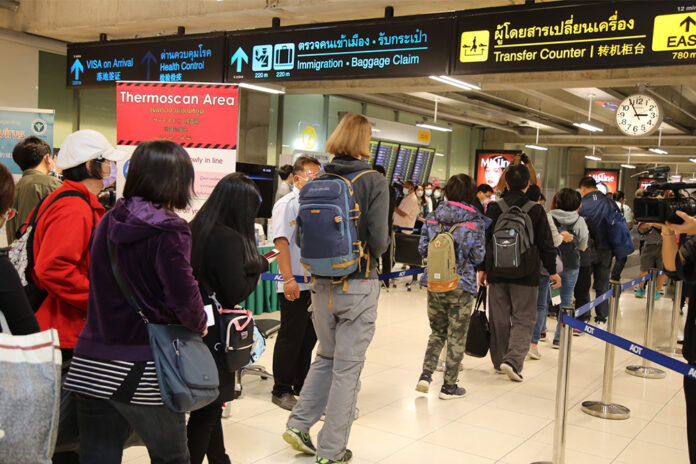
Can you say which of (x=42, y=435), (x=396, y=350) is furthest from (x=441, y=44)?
(x=42, y=435)

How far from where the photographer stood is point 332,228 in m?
3.32

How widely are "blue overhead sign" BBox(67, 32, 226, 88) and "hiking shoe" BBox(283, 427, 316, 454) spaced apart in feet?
13.8

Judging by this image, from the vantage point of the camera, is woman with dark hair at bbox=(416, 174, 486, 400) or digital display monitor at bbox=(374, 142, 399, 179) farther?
digital display monitor at bbox=(374, 142, 399, 179)

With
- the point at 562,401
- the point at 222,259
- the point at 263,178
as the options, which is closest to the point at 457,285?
the point at 562,401

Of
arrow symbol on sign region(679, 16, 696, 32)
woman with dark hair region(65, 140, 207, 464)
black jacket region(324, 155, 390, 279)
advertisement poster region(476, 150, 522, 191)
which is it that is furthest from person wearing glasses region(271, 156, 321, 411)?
advertisement poster region(476, 150, 522, 191)

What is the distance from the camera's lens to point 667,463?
3969mm

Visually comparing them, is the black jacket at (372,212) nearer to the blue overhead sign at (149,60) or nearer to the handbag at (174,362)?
the handbag at (174,362)

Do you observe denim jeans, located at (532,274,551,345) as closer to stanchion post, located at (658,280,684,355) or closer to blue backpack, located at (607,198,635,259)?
stanchion post, located at (658,280,684,355)

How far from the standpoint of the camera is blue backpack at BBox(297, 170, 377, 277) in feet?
10.9

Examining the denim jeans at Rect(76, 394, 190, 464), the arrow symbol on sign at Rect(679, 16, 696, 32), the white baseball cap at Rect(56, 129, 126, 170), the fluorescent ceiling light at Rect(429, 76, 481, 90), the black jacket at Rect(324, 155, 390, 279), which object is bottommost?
the denim jeans at Rect(76, 394, 190, 464)

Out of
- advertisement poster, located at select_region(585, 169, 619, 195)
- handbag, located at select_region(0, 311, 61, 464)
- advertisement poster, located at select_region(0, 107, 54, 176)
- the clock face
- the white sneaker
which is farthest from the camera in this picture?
advertisement poster, located at select_region(585, 169, 619, 195)

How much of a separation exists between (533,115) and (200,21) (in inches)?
505

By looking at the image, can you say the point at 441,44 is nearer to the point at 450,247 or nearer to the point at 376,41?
the point at 376,41

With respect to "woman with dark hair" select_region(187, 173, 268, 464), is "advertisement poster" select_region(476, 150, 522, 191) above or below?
above
